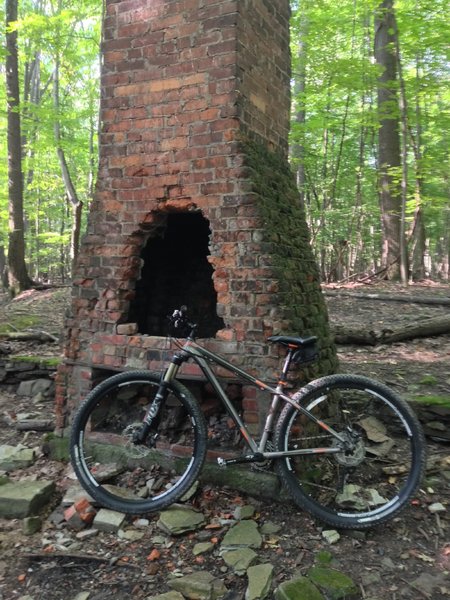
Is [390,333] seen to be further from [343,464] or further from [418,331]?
[343,464]

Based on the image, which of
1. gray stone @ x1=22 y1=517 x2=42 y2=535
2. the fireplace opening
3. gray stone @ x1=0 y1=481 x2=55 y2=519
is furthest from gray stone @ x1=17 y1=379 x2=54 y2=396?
gray stone @ x1=22 y1=517 x2=42 y2=535

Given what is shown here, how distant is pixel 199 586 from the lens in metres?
2.10

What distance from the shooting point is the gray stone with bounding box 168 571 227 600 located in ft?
6.80

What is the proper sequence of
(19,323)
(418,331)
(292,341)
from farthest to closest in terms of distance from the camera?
(19,323), (418,331), (292,341)

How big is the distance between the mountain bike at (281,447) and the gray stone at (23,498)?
0.89 feet

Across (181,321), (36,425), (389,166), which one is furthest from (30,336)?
(389,166)

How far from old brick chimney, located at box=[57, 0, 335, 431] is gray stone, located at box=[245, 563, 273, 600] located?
0.92 m

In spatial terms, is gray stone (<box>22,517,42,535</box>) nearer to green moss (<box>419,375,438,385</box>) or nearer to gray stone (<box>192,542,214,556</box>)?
gray stone (<box>192,542,214,556</box>)

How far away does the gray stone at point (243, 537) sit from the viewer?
241 centimetres

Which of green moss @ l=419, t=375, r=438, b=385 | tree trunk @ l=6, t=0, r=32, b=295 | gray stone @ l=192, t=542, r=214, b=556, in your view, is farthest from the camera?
tree trunk @ l=6, t=0, r=32, b=295

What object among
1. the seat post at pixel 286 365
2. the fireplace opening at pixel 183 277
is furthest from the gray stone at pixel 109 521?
the fireplace opening at pixel 183 277

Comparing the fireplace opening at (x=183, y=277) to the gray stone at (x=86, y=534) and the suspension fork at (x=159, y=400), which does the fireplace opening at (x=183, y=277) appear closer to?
the suspension fork at (x=159, y=400)

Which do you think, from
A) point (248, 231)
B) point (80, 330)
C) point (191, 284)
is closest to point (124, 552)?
point (80, 330)

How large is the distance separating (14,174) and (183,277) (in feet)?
26.2
